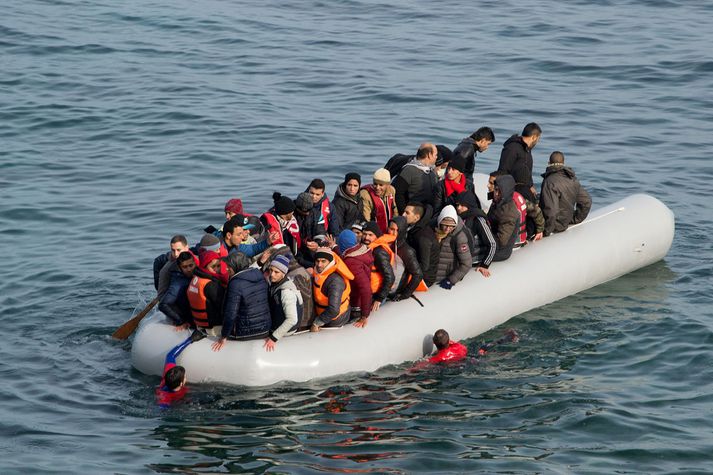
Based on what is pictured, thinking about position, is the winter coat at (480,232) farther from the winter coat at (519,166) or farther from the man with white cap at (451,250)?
the winter coat at (519,166)

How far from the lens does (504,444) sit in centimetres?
1152

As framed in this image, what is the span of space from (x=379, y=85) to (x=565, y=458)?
640 inches

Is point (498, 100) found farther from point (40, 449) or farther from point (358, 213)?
point (40, 449)

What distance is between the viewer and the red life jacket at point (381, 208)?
558 inches

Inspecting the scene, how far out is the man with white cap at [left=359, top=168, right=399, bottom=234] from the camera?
1414 cm

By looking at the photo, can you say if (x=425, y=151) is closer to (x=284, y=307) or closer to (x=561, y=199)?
(x=561, y=199)

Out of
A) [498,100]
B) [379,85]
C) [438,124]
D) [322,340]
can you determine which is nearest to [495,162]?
[438,124]

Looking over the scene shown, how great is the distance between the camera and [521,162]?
1486cm

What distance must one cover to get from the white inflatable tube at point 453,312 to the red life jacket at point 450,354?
0.73 ft

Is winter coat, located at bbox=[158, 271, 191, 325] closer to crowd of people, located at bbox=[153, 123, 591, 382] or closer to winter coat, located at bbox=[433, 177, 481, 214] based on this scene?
crowd of people, located at bbox=[153, 123, 591, 382]

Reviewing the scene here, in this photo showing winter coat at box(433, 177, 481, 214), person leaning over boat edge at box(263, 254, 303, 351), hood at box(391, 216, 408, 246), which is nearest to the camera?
person leaning over boat edge at box(263, 254, 303, 351)

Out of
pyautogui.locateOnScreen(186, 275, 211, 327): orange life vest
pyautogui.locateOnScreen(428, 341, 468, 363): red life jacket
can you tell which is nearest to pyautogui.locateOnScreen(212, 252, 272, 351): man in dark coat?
pyautogui.locateOnScreen(186, 275, 211, 327): orange life vest

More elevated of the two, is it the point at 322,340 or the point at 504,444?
the point at 322,340

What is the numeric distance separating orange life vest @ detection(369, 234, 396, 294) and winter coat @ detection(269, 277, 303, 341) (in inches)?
42.3
